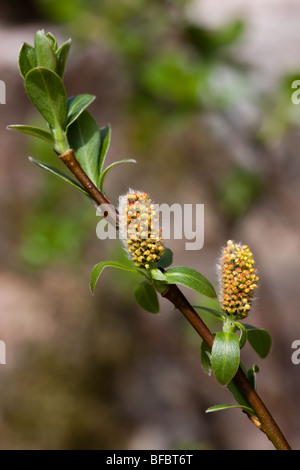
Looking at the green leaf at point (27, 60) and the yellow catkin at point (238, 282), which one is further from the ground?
the green leaf at point (27, 60)

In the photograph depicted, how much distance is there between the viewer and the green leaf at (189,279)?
1.12 feet

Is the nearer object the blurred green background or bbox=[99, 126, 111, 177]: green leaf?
bbox=[99, 126, 111, 177]: green leaf

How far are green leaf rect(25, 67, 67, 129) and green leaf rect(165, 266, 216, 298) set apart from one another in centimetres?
12

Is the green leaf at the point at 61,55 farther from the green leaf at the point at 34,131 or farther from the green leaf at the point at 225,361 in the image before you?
the green leaf at the point at 225,361

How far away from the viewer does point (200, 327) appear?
34cm

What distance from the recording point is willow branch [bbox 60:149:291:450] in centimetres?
33

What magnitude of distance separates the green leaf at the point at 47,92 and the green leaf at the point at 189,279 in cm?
12

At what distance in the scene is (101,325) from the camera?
197 cm

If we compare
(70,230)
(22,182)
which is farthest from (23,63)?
(22,182)

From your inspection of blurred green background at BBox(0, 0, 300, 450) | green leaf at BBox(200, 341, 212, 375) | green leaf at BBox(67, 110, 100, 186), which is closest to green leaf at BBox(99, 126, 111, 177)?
green leaf at BBox(67, 110, 100, 186)

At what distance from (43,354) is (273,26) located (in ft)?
6.53

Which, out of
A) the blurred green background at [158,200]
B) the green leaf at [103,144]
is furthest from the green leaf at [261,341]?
the blurred green background at [158,200]

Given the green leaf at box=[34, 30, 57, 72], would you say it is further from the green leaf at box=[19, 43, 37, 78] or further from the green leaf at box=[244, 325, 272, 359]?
the green leaf at box=[244, 325, 272, 359]
